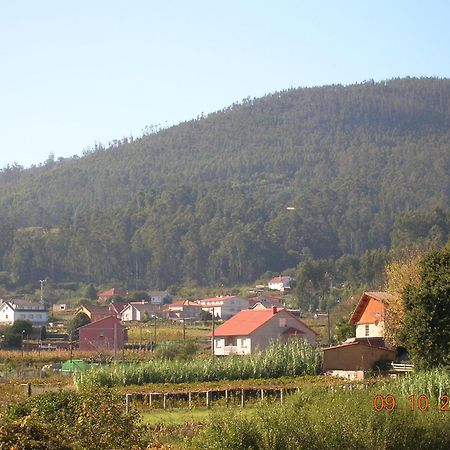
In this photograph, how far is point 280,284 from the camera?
127m

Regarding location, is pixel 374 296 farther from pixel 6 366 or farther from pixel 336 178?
pixel 336 178

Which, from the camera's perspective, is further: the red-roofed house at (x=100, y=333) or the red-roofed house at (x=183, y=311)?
the red-roofed house at (x=183, y=311)

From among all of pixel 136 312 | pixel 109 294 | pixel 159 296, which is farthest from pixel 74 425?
pixel 159 296

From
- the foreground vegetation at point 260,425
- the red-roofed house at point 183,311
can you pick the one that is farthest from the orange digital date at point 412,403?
the red-roofed house at point 183,311

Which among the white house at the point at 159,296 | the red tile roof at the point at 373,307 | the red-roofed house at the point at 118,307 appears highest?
the white house at the point at 159,296

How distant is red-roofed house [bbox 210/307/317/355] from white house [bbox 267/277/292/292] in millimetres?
67985

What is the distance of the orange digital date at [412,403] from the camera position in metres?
16.2

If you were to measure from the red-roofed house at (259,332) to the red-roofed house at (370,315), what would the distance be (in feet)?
20.7

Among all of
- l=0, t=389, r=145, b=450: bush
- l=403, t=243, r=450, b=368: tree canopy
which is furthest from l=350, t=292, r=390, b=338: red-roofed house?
l=0, t=389, r=145, b=450: bush

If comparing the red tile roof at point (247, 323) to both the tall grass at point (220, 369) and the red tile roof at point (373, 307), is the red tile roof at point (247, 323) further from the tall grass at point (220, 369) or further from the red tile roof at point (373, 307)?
the tall grass at point (220, 369)

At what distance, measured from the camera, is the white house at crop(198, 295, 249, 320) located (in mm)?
101375

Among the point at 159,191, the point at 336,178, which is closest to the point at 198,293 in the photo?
the point at 159,191

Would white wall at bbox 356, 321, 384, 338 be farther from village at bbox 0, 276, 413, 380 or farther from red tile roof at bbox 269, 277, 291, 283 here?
red tile roof at bbox 269, 277, 291, 283

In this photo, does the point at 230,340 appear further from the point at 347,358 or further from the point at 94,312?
the point at 94,312
